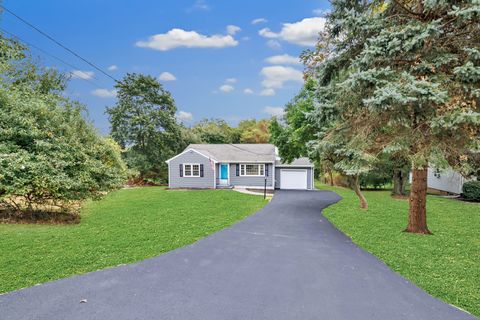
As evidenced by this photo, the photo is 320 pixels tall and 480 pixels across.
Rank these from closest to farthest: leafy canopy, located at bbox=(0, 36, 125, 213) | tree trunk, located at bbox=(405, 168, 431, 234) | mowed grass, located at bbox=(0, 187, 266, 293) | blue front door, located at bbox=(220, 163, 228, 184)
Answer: mowed grass, located at bbox=(0, 187, 266, 293)
tree trunk, located at bbox=(405, 168, 431, 234)
leafy canopy, located at bbox=(0, 36, 125, 213)
blue front door, located at bbox=(220, 163, 228, 184)

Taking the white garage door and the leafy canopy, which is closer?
the leafy canopy

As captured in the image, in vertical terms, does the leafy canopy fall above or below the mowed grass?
above

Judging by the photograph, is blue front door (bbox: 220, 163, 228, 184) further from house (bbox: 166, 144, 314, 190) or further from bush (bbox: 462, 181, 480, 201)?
bush (bbox: 462, 181, 480, 201)

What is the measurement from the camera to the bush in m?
16.9

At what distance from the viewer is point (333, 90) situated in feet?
30.4

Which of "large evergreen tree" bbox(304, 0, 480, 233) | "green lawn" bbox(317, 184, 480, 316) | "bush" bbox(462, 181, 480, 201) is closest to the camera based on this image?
"green lawn" bbox(317, 184, 480, 316)

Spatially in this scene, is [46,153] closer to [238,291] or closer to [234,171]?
[238,291]

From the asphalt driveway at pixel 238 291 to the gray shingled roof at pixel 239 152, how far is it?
53.0 feet

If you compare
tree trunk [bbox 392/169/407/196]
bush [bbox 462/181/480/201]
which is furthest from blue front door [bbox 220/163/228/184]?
bush [bbox 462/181/480/201]

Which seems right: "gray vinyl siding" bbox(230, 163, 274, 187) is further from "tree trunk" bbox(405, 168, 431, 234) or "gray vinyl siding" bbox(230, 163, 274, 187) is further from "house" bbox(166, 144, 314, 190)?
"tree trunk" bbox(405, 168, 431, 234)

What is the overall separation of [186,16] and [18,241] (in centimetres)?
1483

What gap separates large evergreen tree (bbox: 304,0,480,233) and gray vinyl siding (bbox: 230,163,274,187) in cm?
1397

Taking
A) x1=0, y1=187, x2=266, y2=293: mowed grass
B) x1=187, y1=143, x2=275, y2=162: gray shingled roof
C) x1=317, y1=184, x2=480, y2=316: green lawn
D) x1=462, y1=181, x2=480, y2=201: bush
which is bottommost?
x1=317, y1=184, x2=480, y2=316: green lawn

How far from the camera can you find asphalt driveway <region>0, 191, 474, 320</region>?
12.5 ft
